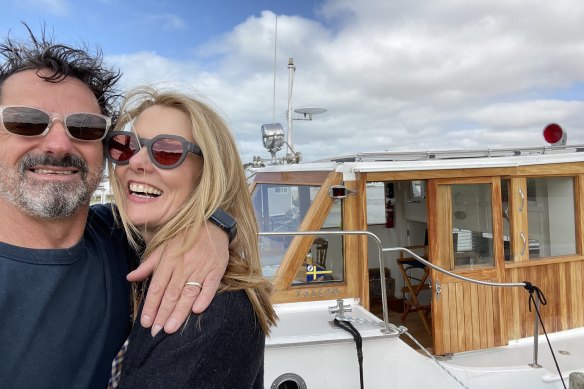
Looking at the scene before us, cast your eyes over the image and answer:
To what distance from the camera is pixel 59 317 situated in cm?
127

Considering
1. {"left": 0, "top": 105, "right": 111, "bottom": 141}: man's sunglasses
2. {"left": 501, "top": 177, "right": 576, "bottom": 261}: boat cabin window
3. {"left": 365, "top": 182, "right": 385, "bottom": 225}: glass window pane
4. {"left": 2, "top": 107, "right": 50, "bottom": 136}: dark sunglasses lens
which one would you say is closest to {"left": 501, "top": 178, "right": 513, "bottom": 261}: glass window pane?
{"left": 501, "top": 177, "right": 576, "bottom": 261}: boat cabin window

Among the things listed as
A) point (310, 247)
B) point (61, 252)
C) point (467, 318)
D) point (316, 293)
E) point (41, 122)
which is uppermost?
point (41, 122)

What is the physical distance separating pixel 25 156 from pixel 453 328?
3731mm

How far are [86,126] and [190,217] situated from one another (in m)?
0.48

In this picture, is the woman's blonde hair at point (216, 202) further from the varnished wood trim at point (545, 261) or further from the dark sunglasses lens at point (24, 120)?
the varnished wood trim at point (545, 261)

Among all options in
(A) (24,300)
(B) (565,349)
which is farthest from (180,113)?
(B) (565,349)

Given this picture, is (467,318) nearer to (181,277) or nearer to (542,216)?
(542,216)

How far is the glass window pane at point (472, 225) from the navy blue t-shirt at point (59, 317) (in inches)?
133

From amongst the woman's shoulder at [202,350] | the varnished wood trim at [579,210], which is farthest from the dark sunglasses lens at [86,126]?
the varnished wood trim at [579,210]

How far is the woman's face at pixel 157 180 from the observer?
1349 mm

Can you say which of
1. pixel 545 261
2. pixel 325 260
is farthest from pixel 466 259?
pixel 325 260

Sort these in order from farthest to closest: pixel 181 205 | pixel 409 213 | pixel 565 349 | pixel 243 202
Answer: pixel 409 213, pixel 565 349, pixel 243 202, pixel 181 205

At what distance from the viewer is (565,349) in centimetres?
432

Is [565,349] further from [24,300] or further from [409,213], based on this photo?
[24,300]
